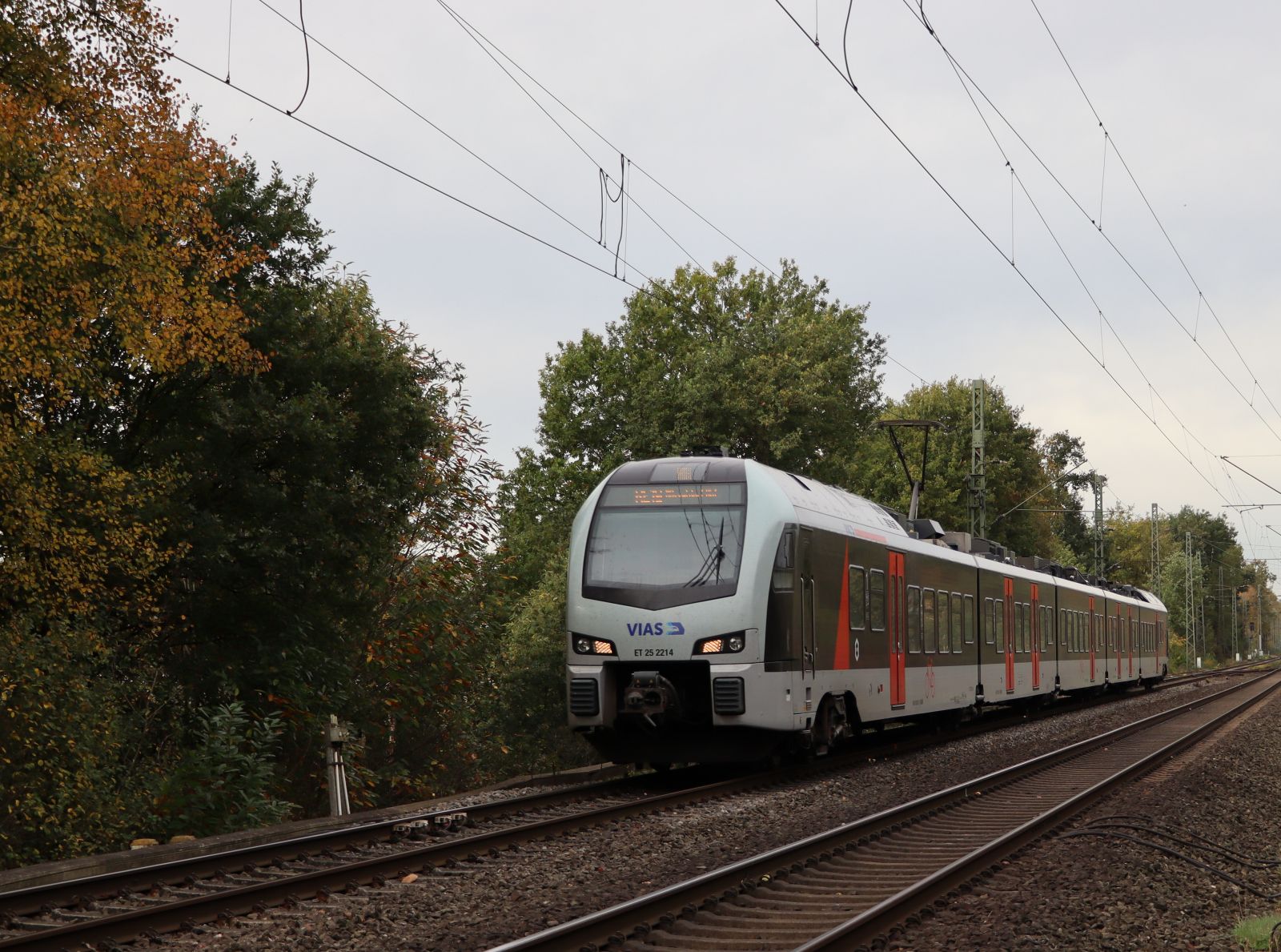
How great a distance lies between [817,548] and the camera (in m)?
16.4

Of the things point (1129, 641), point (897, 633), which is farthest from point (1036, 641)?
point (1129, 641)

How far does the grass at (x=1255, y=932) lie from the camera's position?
7648 millimetres

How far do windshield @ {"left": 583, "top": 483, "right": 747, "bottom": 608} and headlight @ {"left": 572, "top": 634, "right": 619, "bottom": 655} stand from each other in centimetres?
46

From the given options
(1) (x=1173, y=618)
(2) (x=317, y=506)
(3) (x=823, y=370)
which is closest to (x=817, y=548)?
(2) (x=317, y=506)

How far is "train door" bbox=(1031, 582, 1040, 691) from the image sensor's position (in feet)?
96.6

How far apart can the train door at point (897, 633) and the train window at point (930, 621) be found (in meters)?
1.03

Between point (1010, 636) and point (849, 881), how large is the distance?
18347 mm

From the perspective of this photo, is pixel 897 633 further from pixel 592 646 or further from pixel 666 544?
pixel 592 646

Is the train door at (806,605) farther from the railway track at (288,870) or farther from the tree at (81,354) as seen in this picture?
the tree at (81,354)

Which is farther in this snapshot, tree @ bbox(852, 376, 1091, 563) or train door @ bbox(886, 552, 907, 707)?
tree @ bbox(852, 376, 1091, 563)

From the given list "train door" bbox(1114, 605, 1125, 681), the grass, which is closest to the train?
the grass

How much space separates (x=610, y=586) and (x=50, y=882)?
7197 millimetres

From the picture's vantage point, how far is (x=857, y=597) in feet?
58.4

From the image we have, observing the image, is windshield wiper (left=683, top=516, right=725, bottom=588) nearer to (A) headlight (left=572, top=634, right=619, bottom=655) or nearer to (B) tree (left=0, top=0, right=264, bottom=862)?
(A) headlight (left=572, top=634, right=619, bottom=655)
